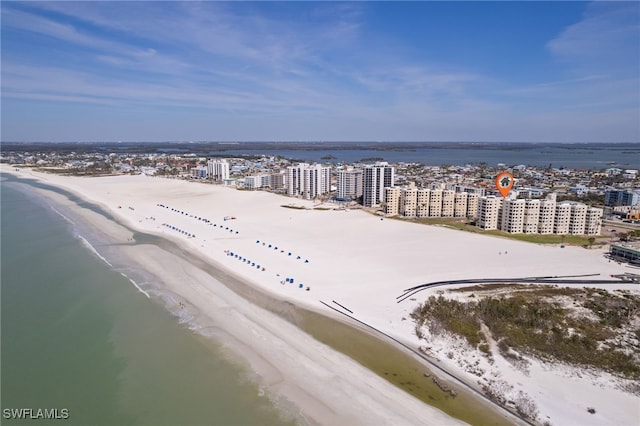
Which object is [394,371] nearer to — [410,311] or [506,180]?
[410,311]

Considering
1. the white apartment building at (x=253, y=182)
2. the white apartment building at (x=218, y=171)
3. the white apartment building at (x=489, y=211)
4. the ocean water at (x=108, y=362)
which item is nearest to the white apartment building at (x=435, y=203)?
the white apartment building at (x=489, y=211)


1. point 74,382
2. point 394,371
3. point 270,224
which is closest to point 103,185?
point 270,224

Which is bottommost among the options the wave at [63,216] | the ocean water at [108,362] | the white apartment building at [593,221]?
the ocean water at [108,362]

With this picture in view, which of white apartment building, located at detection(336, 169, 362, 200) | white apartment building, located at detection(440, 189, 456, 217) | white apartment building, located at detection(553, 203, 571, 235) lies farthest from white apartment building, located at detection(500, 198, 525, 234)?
white apartment building, located at detection(336, 169, 362, 200)

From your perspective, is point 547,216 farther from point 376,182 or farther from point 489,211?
point 376,182

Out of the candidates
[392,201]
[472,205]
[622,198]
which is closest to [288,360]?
[392,201]

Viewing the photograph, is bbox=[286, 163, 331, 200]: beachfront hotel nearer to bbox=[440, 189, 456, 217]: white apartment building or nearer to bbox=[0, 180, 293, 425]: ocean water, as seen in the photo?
bbox=[440, 189, 456, 217]: white apartment building

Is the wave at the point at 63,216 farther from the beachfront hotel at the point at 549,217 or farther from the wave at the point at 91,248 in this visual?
the beachfront hotel at the point at 549,217
